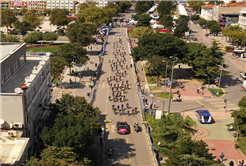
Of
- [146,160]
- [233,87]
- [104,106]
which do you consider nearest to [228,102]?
[233,87]

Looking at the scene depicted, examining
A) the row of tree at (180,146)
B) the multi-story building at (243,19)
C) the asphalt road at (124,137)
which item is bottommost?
the asphalt road at (124,137)

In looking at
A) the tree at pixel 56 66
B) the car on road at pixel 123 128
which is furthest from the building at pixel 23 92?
the tree at pixel 56 66

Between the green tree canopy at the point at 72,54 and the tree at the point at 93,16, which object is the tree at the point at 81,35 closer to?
the green tree canopy at the point at 72,54

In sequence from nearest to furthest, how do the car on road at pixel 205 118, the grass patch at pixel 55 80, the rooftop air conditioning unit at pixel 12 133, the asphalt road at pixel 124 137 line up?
the rooftop air conditioning unit at pixel 12 133 → the asphalt road at pixel 124 137 → the car on road at pixel 205 118 → the grass patch at pixel 55 80

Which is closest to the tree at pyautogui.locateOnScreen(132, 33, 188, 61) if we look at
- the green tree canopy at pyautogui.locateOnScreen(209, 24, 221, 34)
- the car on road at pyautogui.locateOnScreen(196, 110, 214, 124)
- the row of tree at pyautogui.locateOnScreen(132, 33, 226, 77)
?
the row of tree at pyautogui.locateOnScreen(132, 33, 226, 77)

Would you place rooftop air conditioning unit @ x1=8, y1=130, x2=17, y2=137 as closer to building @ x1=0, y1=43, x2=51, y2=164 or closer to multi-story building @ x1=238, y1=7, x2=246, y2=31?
building @ x1=0, y1=43, x2=51, y2=164

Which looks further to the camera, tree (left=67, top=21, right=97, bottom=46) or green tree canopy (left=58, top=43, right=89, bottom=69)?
tree (left=67, top=21, right=97, bottom=46)

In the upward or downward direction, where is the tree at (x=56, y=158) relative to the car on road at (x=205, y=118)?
upward

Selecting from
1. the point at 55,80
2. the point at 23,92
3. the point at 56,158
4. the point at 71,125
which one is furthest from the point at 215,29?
the point at 56,158
